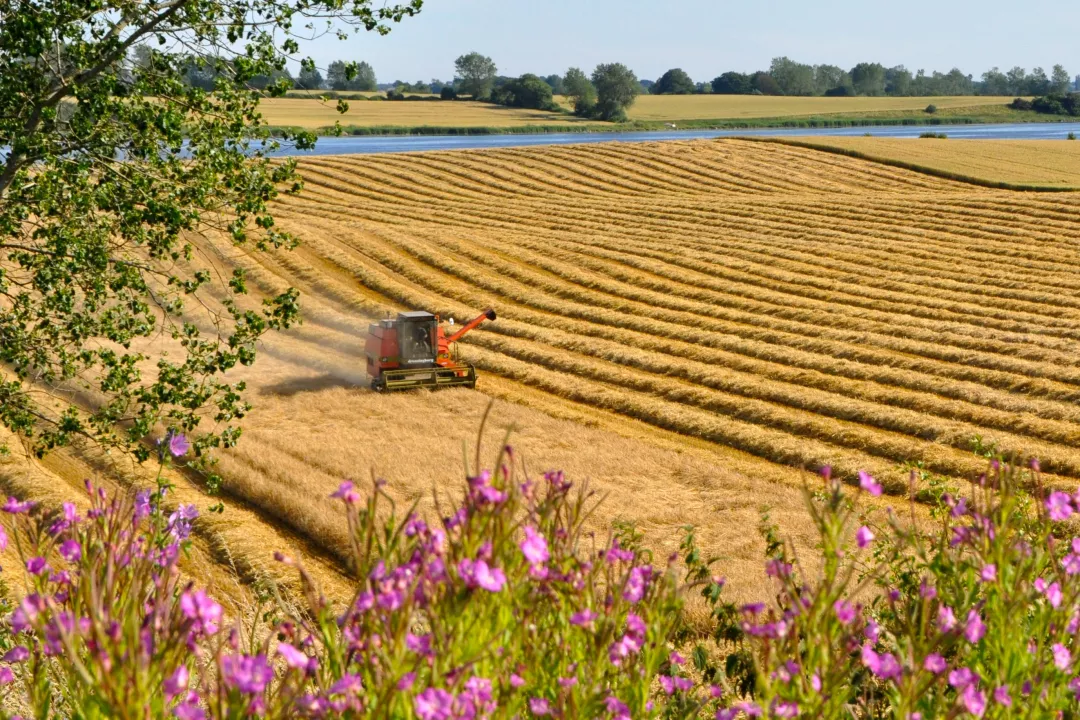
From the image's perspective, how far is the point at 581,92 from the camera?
126812mm

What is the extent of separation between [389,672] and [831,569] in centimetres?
131

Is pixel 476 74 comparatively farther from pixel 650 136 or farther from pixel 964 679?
pixel 964 679

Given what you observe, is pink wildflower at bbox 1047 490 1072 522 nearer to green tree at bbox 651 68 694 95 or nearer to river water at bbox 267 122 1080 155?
river water at bbox 267 122 1080 155

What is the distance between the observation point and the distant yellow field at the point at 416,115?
380 ft

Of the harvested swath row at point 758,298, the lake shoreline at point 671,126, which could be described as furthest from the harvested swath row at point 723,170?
the lake shoreline at point 671,126

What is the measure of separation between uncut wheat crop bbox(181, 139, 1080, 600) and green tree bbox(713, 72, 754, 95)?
13740 cm

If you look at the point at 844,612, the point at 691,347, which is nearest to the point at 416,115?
the point at 691,347

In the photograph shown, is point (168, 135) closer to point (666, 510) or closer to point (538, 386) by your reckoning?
point (666, 510)

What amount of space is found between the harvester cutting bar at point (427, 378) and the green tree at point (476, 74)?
131 metres

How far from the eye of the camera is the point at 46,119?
32.5 feet

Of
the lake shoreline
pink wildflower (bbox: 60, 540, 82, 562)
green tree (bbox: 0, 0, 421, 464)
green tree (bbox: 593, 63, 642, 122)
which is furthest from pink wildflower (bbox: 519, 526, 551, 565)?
green tree (bbox: 593, 63, 642, 122)

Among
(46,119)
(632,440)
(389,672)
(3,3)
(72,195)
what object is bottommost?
(632,440)

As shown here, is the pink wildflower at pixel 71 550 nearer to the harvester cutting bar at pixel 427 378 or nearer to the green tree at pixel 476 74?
the harvester cutting bar at pixel 427 378

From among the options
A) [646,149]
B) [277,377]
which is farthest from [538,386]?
[646,149]
